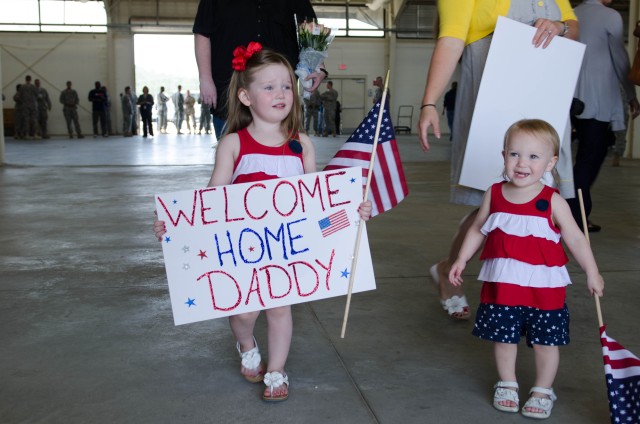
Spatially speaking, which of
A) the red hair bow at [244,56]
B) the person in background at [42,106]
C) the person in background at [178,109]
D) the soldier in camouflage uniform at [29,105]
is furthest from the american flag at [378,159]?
the person in background at [178,109]

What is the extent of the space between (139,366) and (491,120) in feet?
4.52

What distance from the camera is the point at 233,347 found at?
8.45 feet

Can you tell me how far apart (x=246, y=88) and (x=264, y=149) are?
0.20 m

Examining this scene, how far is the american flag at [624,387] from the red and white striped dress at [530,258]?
224mm

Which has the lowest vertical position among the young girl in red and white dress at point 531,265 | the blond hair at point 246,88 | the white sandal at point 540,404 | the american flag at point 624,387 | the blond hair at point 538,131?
the white sandal at point 540,404

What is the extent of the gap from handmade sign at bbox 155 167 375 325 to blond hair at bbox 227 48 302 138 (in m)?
0.23

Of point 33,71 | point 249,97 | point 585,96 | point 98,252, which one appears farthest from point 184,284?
point 33,71

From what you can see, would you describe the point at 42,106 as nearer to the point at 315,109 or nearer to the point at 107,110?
the point at 107,110

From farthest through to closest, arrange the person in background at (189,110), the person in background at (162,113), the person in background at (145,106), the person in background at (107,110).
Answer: the person in background at (189,110), the person in background at (162,113), the person in background at (107,110), the person in background at (145,106)

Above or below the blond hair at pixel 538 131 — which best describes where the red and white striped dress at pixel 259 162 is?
below

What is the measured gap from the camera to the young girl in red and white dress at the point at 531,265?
197 cm

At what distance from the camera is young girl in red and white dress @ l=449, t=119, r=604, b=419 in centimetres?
197

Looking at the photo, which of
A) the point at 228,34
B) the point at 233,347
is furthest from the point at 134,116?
the point at 233,347

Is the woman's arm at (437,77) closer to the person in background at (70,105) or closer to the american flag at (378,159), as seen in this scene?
the american flag at (378,159)
